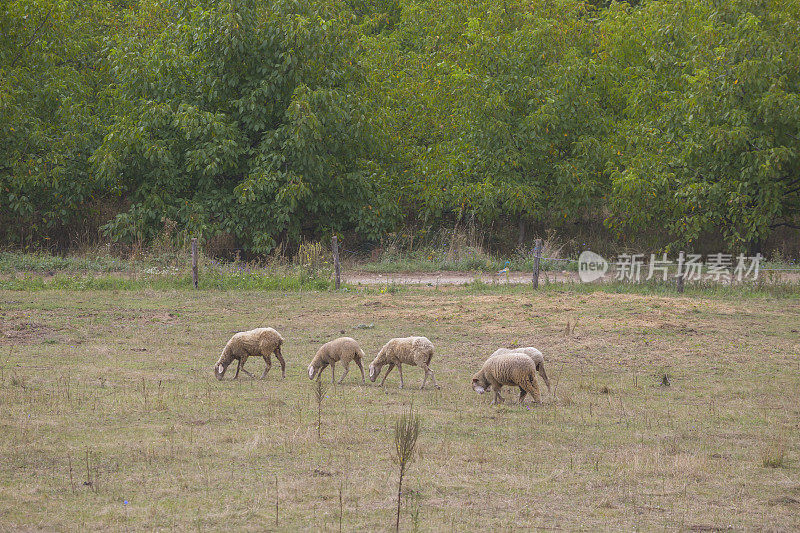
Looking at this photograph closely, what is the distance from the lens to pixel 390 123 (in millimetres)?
33438

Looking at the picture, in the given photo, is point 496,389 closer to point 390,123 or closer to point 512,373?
point 512,373

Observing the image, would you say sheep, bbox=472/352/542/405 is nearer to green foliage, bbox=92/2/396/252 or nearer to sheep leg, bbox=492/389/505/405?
sheep leg, bbox=492/389/505/405

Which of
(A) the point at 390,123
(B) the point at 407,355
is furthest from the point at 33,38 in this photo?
(B) the point at 407,355

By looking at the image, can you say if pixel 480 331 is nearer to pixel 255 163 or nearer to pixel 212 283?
pixel 212 283

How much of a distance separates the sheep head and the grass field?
216 mm

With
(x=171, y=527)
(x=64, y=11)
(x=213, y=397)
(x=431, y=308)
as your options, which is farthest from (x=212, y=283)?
(x=171, y=527)

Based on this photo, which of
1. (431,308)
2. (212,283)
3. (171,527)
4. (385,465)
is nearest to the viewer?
(171,527)

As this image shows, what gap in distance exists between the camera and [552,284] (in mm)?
24078

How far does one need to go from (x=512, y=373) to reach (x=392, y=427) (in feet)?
6.71

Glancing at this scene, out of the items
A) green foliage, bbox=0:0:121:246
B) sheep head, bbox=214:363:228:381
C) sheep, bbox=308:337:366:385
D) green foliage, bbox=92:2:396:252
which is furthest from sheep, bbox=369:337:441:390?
green foliage, bbox=0:0:121:246

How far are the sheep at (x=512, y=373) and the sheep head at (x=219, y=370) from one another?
4.11 m

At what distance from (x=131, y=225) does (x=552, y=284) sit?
14137mm

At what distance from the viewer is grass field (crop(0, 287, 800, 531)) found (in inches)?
313

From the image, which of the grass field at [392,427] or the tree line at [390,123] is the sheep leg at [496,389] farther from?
the tree line at [390,123]
